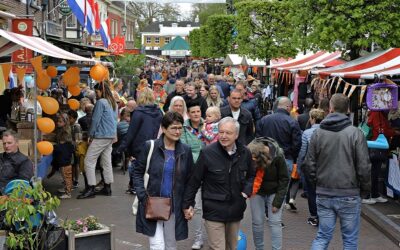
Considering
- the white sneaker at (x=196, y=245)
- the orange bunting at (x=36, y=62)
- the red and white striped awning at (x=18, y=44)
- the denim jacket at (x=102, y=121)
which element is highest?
the red and white striped awning at (x=18, y=44)

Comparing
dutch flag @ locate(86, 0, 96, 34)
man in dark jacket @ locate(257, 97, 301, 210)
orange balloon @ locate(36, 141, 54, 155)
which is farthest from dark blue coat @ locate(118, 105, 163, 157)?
dutch flag @ locate(86, 0, 96, 34)

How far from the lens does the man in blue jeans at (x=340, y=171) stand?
5.59 m

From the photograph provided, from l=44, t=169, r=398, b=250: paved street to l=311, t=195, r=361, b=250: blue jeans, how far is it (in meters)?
1.50

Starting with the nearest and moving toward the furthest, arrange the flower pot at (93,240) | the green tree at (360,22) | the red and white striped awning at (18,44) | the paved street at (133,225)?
1. the flower pot at (93,240)
2. the red and white striped awning at (18,44)
3. the paved street at (133,225)
4. the green tree at (360,22)

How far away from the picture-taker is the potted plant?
5586mm

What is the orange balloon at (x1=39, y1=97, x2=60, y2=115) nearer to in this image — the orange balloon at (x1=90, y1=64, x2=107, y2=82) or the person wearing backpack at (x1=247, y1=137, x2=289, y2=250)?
the orange balloon at (x1=90, y1=64, x2=107, y2=82)

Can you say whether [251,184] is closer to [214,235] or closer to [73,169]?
[214,235]

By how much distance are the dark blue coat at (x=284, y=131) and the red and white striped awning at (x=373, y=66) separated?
81.5 inches

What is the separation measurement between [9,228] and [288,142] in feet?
13.2

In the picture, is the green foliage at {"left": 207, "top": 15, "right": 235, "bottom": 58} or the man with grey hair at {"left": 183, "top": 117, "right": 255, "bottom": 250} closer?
the man with grey hair at {"left": 183, "top": 117, "right": 255, "bottom": 250}

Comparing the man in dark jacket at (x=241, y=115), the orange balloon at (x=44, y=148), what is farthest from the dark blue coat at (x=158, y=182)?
the orange balloon at (x=44, y=148)

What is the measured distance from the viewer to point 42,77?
28.9ft

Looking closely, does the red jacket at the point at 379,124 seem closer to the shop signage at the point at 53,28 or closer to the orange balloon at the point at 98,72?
the orange balloon at the point at 98,72

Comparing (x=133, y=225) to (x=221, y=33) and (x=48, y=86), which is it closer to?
(x=48, y=86)
